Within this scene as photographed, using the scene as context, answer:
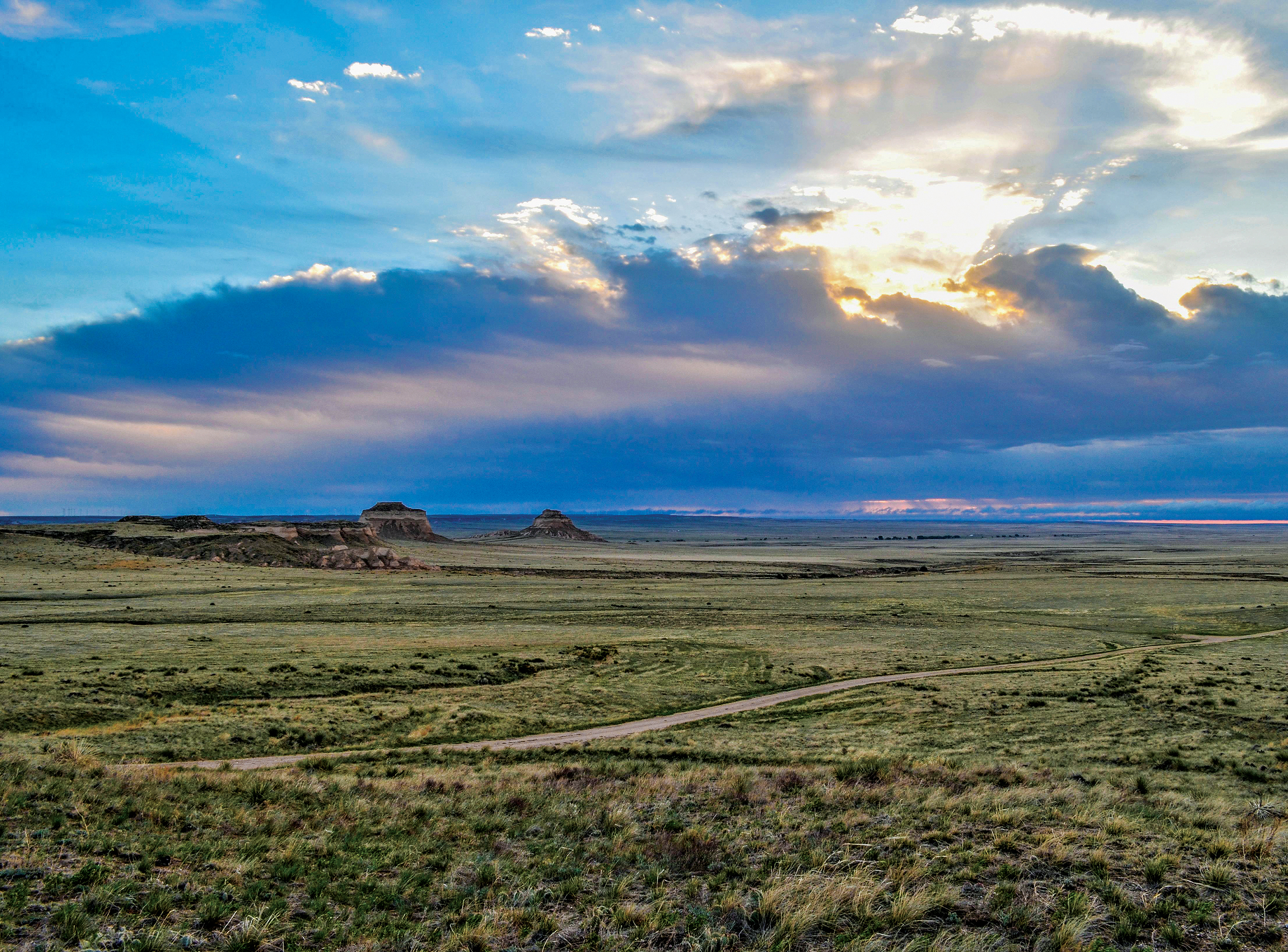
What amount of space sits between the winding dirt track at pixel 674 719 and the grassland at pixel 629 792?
1004 millimetres

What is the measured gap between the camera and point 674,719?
32594mm

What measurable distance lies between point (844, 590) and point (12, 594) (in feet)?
→ 295

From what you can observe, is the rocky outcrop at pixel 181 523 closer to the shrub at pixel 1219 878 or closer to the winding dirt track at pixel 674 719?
the winding dirt track at pixel 674 719

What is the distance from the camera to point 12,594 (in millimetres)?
68250

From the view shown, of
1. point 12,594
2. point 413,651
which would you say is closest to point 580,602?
point 413,651

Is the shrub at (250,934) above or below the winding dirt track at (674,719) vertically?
above

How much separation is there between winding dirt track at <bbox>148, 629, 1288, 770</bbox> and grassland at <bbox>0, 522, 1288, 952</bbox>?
3.30 ft

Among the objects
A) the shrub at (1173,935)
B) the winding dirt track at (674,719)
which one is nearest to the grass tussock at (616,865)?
the shrub at (1173,935)

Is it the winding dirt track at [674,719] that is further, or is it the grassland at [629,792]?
the winding dirt track at [674,719]

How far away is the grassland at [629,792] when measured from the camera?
11297 mm

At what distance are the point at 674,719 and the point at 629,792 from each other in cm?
1429

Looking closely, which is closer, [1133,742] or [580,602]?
[1133,742]

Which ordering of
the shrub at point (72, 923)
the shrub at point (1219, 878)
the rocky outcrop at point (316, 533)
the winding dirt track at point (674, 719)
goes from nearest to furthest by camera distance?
the shrub at point (72, 923)
the shrub at point (1219, 878)
the winding dirt track at point (674, 719)
the rocky outcrop at point (316, 533)

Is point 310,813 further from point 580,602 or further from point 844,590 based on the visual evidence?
point 844,590
